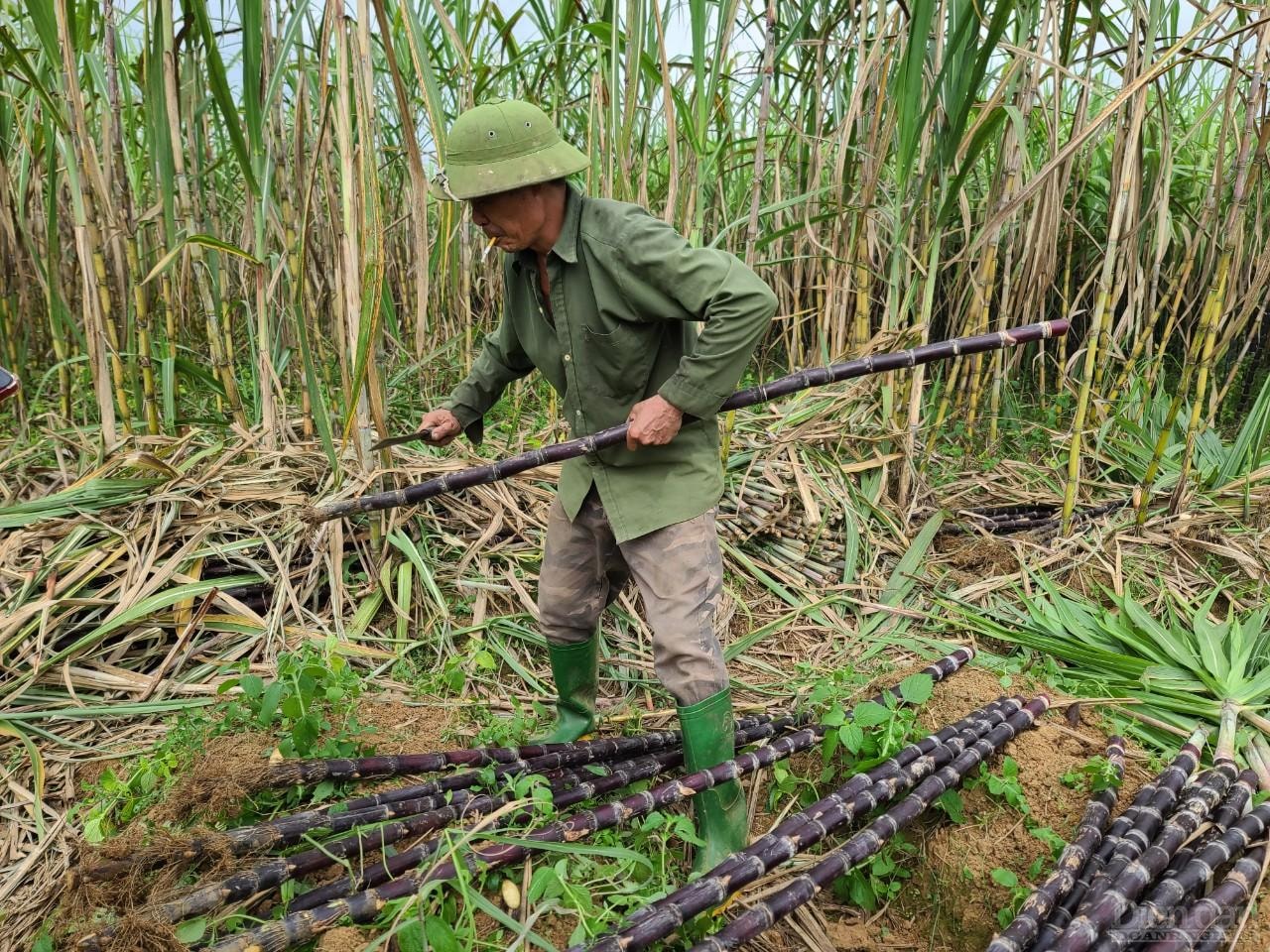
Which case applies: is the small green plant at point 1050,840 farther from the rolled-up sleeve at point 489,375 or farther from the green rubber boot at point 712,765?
the rolled-up sleeve at point 489,375

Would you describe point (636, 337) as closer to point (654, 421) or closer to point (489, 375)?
point (654, 421)

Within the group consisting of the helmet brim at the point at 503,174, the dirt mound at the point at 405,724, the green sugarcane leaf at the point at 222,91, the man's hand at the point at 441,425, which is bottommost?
the dirt mound at the point at 405,724

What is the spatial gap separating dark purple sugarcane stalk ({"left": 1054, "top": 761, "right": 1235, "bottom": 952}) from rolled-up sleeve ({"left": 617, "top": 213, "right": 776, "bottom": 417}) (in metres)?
1.10

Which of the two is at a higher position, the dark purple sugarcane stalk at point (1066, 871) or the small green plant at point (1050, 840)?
the dark purple sugarcane stalk at point (1066, 871)

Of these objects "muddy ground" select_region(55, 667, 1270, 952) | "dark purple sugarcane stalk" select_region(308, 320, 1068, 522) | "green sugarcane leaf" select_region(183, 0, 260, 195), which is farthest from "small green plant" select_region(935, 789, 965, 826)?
"green sugarcane leaf" select_region(183, 0, 260, 195)

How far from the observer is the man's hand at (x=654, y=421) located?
1.77 metres

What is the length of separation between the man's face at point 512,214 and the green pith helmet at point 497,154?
0.05 m

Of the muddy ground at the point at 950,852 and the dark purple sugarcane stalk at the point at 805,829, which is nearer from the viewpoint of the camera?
the dark purple sugarcane stalk at the point at 805,829

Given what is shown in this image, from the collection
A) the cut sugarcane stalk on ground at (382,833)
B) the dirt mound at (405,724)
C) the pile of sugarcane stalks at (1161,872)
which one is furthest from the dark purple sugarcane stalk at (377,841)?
the pile of sugarcane stalks at (1161,872)

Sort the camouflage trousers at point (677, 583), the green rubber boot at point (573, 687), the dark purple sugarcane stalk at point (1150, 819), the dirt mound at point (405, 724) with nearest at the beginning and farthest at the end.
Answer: the dark purple sugarcane stalk at point (1150, 819), the camouflage trousers at point (677, 583), the dirt mound at point (405, 724), the green rubber boot at point (573, 687)

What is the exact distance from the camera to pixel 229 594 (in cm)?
246

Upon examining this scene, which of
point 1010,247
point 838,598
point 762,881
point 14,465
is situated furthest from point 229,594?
point 1010,247

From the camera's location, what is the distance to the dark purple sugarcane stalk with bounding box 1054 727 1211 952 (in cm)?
151

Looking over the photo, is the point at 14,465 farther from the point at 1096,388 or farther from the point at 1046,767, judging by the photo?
the point at 1096,388
